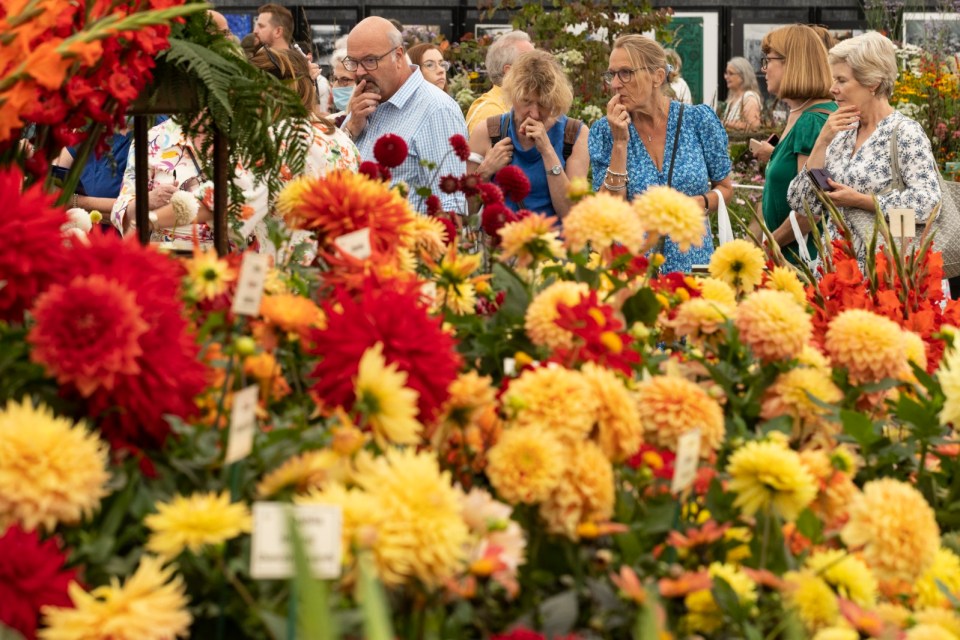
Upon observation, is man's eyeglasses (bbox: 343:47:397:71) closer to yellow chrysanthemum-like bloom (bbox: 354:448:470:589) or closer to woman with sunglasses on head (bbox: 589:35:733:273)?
woman with sunglasses on head (bbox: 589:35:733:273)

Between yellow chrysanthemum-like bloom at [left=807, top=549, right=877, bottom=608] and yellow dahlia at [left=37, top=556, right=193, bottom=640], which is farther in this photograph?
yellow chrysanthemum-like bloom at [left=807, top=549, right=877, bottom=608]

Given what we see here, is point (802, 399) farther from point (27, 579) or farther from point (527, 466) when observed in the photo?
point (27, 579)

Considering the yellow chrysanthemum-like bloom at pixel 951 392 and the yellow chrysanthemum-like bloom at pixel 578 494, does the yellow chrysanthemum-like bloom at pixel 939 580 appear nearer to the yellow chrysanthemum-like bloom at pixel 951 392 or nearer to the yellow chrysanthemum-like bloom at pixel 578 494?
the yellow chrysanthemum-like bloom at pixel 951 392

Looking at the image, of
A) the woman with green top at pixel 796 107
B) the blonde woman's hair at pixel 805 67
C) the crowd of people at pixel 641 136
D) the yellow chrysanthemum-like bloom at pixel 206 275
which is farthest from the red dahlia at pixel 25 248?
the blonde woman's hair at pixel 805 67

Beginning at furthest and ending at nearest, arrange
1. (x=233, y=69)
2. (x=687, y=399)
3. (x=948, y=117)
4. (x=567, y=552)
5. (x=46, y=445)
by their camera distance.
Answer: (x=948, y=117)
(x=233, y=69)
(x=687, y=399)
(x=567, y=552)
(x=46, y=445)

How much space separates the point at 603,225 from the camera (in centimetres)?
150

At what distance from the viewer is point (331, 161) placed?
3.17 metres

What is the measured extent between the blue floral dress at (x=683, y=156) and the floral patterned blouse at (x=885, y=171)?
0.35m

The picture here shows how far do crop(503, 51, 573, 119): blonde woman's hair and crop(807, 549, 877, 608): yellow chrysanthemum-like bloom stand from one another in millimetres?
3001

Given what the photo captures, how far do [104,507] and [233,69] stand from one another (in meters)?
0.84

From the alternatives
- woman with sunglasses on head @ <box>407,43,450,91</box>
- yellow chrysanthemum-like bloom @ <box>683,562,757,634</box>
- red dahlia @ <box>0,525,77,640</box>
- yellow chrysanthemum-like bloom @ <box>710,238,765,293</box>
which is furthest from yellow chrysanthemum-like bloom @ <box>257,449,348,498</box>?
woman with sunglasses on head @ <box>407,43,450,91</box>

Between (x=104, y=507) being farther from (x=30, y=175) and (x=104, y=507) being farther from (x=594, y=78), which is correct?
(x=594, y=78)

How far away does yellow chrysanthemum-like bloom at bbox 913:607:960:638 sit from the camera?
3.80ft

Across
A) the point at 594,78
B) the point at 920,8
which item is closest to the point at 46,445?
the point at 594,78
